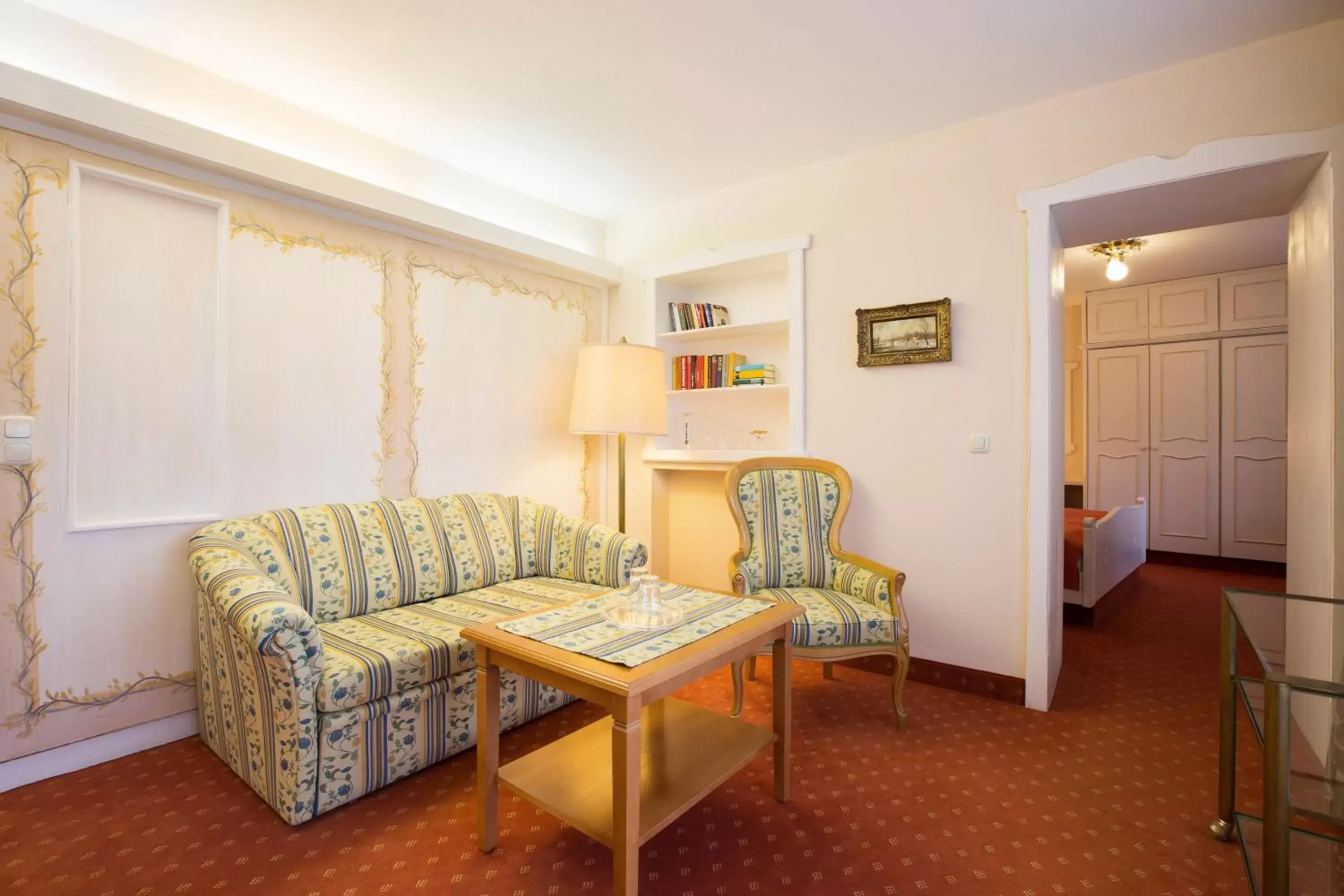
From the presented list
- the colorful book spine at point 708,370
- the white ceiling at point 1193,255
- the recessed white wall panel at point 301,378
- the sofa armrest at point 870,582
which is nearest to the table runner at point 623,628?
the sofa armrest at point 870,582

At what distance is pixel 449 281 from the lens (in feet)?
10.5

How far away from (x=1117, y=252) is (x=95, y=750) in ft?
21.3

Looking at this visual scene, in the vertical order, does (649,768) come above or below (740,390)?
below

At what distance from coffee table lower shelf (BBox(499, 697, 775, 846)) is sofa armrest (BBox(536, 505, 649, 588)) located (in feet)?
2.89

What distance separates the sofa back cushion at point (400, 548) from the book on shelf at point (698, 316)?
4.83 ft

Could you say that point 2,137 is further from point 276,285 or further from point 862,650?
point 862,650

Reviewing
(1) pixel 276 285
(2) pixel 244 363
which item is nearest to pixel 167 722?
(2) pixel 244 363

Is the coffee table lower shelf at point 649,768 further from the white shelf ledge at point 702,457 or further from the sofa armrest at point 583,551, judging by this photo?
the white shelf ledge at point 702,457

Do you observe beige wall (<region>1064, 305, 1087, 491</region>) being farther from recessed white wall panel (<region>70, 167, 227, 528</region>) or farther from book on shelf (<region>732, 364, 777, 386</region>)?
recessed white wall panel (<region>70, 167, 227, 528</region>)

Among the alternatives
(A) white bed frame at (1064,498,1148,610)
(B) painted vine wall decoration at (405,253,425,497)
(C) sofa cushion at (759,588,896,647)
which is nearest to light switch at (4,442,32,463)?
(B) painted vine wall decoration at (405,253,425,497)

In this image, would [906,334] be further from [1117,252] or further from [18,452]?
[18,452]

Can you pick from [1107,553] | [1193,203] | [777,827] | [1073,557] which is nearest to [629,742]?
[777,827]

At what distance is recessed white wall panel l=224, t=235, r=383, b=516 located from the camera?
247 cm

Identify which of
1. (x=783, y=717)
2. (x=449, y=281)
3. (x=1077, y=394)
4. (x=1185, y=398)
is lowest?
(x=783, y=717)
